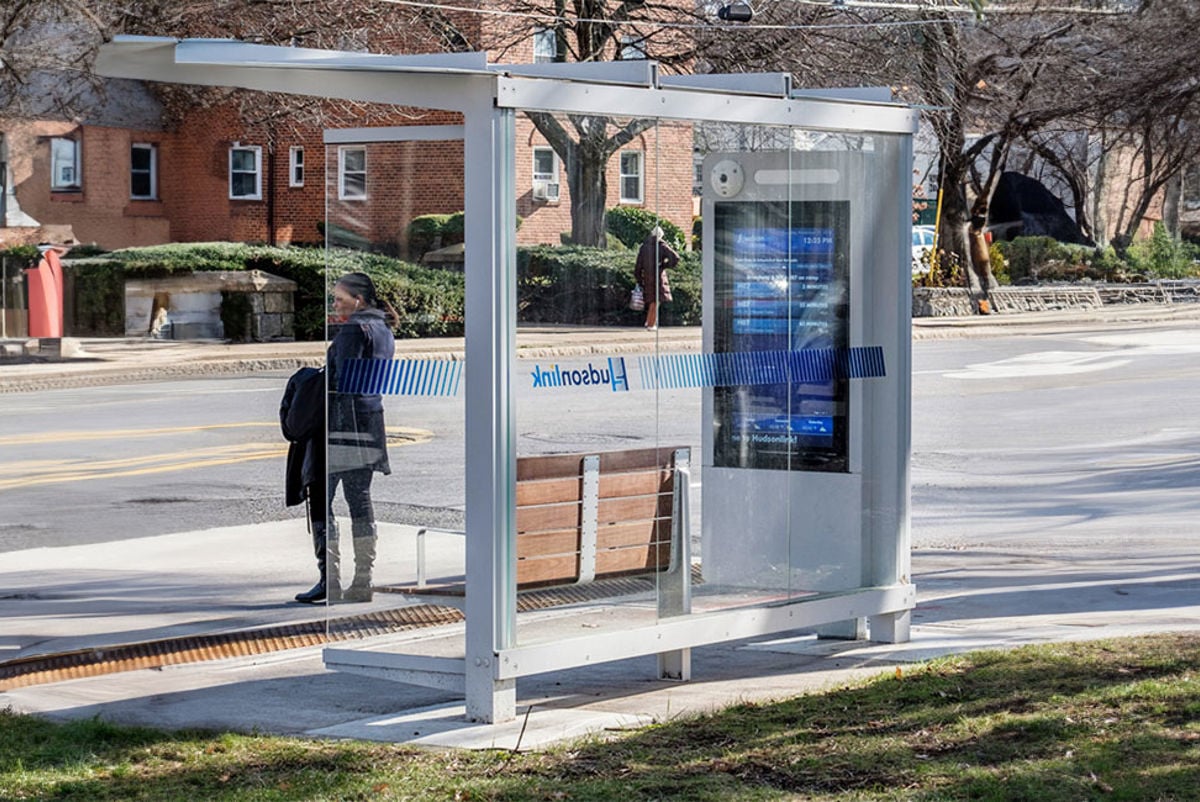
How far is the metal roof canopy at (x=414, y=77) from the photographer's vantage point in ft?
21.6

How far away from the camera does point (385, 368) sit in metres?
7.23

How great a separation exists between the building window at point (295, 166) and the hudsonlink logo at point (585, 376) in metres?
38.6

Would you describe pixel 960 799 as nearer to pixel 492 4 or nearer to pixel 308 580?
pixel 308 580

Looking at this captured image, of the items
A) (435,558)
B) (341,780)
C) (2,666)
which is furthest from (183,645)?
(341,780)

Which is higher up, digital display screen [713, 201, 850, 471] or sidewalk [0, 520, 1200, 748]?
digital display screen [713, 201, 850, 471]

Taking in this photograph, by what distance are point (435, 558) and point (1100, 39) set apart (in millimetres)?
25543

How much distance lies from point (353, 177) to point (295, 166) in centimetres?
3895

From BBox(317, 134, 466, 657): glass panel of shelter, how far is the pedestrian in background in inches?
32.3

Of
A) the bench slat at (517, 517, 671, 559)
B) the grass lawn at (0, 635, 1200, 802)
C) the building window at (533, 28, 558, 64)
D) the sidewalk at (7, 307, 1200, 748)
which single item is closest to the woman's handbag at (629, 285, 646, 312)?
the sidewalk at (7, 307, 1200, 748)

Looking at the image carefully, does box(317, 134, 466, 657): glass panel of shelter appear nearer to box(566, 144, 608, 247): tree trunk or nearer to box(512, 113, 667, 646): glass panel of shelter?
box(512, 113, 667, 646): glass panel of shelter

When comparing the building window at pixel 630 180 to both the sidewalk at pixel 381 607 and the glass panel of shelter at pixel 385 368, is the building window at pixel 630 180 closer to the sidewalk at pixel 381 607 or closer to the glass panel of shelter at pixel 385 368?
the sidewalk at pixel 381 607

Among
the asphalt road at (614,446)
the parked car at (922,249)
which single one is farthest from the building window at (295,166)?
the asphalt road at (614,446)

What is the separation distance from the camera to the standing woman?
7332 mm

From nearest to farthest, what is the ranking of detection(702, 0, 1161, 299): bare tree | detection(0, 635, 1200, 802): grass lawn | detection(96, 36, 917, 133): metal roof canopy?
detection(0, 635, 1200, 802): grass lawn
detection(96, 36, 917, 133): metal roof canopy
detection(702, 0, 1161, 299): bare tree
